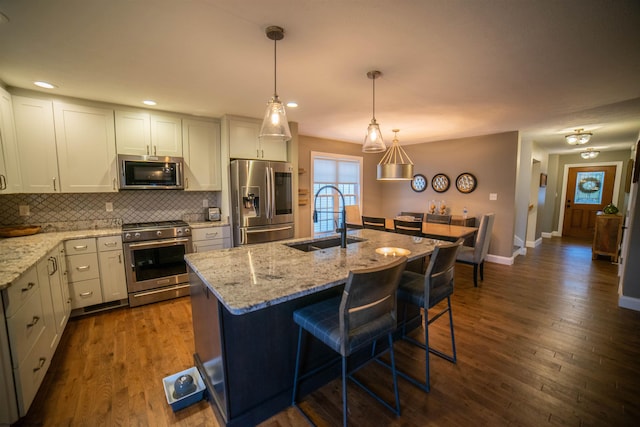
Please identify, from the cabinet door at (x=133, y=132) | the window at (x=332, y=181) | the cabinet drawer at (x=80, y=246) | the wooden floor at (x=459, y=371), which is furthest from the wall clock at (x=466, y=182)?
the cabinet drawer at (x=80, y=246)

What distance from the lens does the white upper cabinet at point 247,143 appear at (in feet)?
12.2

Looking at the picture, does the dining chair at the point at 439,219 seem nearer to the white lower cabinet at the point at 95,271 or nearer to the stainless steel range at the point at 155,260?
the stainless steel range at the point at 155,260

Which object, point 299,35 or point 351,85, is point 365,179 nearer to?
point 351,85

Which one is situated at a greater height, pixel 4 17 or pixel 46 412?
pixel 4 17

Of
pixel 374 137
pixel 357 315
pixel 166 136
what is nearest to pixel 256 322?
pixel 357 315

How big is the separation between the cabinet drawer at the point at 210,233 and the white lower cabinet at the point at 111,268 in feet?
2.59

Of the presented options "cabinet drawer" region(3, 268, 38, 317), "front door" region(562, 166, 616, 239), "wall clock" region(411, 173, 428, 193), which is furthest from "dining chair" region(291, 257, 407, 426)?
"front door" region(562, 166, 616, 239)

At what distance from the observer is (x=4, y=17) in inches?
61.6

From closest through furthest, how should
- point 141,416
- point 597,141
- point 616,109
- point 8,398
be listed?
point 8,398 → point 141,416 → point 616,109 → point 597,141

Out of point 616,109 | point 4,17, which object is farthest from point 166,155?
point 616,109

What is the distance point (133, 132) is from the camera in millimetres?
3287

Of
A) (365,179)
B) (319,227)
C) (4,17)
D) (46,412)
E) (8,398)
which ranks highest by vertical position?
(4,17)

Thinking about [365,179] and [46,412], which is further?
[365,179]

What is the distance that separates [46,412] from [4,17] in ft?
7.91
